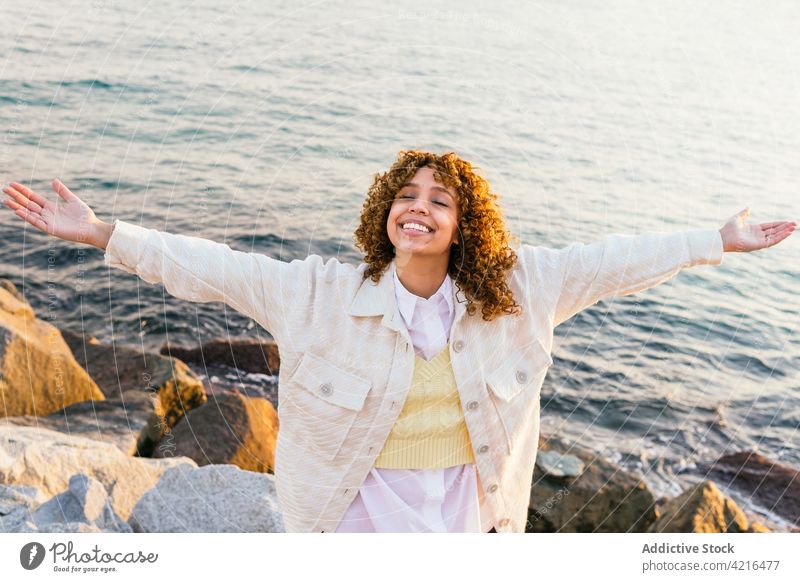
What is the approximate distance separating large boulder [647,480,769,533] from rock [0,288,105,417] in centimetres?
356

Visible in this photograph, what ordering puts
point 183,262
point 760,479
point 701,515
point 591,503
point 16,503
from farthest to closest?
point 760,479 → point 591,503 → point 701,515 → point 16,503 → point 183,262

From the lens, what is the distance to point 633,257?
305 centimetres

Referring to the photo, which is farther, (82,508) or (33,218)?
(82,508)

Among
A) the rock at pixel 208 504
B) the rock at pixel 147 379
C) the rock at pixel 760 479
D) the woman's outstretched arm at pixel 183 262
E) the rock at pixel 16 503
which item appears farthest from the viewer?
the rock at pixel 760 479

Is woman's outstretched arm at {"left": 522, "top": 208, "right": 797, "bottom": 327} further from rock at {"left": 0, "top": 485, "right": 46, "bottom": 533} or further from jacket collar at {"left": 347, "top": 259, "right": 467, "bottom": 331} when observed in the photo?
rock at {"left": 0, "top": 485, "right": 46, "bottom": 533}

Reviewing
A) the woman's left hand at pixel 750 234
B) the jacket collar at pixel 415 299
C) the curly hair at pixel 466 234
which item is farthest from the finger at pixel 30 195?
the woman's left hand at pixel 750 234

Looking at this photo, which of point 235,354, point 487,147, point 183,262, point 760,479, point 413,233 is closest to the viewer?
point 183,262

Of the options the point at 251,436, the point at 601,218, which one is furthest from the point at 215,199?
the point at 601,218

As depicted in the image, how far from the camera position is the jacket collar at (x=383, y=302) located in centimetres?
Answer: 301

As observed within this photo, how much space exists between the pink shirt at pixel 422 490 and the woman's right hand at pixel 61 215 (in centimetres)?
100

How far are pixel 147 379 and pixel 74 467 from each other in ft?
5.42

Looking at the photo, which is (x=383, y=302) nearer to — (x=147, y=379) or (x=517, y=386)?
(x=517, y=386)

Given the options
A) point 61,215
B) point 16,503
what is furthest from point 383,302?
point 16,503

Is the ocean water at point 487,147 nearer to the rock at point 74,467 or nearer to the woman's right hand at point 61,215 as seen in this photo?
the rock at point 74,467
